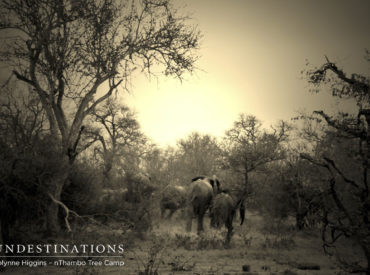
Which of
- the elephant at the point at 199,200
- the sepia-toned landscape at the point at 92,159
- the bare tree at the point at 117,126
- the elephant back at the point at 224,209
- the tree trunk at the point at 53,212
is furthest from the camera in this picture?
the bare tree at the point at 117,126

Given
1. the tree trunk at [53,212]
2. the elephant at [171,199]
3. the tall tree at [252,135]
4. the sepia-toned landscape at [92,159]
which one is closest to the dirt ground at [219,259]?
the sepia-toned landscape at [92,159]

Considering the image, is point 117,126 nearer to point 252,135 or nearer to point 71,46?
point 252,135

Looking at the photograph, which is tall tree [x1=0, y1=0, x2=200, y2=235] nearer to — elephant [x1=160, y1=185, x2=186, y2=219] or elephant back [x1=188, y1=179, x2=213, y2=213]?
elephant back [x1=188, y1=179, x2=213, y2=213]

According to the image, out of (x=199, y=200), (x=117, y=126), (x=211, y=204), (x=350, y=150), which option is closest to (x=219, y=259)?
(x=350, y=150)

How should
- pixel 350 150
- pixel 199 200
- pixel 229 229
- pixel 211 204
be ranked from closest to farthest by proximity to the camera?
pixel 350 150 → pixel 229 229 → pixel 199 200 → pixel 211 204

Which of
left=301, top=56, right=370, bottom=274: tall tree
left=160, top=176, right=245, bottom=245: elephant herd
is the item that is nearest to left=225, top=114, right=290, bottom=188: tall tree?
left=160, top=176, right=245, bottom=245: elephant herd

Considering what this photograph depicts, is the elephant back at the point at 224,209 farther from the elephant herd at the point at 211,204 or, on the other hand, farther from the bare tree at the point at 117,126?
the bare tree at the point at 117,126

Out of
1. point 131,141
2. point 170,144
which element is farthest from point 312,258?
point 170,144

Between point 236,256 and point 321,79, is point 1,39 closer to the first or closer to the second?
point 321,79

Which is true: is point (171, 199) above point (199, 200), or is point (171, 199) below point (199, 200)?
below

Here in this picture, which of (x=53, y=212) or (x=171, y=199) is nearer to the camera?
(x=53, y=212)

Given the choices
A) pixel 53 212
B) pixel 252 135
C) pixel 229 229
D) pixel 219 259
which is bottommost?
pixel 219 259

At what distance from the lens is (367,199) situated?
414 centimetres

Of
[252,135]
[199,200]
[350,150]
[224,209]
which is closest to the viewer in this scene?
[350,150]
